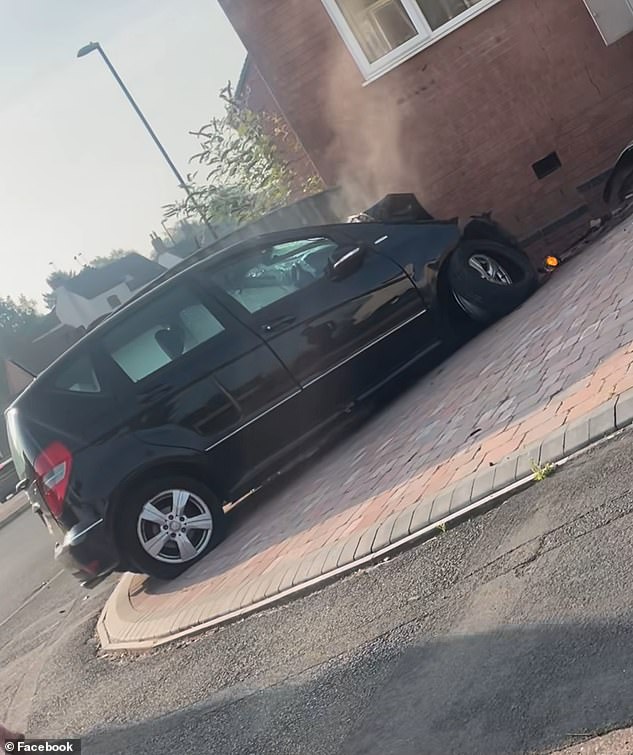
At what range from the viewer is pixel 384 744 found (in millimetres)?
3896

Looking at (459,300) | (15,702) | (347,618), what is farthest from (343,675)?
(459,300)

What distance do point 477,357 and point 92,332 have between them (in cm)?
279

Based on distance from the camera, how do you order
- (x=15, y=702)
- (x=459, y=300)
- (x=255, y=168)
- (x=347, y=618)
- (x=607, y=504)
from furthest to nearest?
(x=255, y=168), (x=459, y=300), (x=15, y=702), (x=347, y=618), (x=607, y=504)

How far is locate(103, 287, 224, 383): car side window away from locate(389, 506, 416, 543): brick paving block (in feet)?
9.16

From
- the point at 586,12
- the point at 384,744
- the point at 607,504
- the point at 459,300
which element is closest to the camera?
the point at 384,744

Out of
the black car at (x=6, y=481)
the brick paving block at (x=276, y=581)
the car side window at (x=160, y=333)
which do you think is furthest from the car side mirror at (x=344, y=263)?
the black car at (x=6, y=481)

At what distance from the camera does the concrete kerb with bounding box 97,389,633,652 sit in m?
5.07

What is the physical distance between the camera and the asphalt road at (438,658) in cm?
361

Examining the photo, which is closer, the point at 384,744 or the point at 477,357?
the point at 384,744

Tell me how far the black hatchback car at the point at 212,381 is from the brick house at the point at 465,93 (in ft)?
13.1

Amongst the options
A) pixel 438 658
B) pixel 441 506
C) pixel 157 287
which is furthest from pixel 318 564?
pixel 157 287

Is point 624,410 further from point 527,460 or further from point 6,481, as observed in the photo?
point 6,481

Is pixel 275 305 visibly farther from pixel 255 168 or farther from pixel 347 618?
pixel 255 168

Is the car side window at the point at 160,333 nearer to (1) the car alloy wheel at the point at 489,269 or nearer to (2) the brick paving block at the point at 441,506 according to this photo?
(1) the car alloy wheel at the point at 489,269
